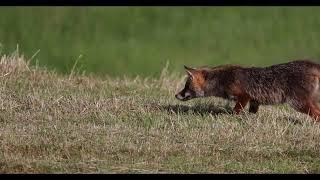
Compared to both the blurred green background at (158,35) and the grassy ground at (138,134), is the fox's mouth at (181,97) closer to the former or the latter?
the grassy ground at (138,134)

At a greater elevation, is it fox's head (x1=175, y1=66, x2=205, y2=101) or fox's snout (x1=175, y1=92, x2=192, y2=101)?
fox's head (x1=175, y1=66, x2=205, y2=101)

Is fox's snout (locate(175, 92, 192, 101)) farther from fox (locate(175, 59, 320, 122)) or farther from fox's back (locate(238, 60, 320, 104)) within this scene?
fox's back (locate(238, 60, 320, 104))

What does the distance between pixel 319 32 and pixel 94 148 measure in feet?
40.4

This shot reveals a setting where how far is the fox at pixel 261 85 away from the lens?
43.8 feet

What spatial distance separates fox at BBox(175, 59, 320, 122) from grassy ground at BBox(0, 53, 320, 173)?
212mm

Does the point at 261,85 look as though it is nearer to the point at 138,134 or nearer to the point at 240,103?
the point at 240,103

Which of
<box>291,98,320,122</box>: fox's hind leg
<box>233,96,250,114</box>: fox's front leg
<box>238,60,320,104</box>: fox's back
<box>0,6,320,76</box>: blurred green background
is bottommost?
<box>0,6,320,76</box>: blurred green background

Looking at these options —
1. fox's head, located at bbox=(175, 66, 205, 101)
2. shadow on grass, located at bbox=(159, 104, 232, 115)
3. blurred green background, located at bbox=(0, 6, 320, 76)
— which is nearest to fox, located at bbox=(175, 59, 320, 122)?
fox's head, located at bbox=(175, 66, 205, 101)

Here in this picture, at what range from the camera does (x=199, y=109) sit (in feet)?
46.2

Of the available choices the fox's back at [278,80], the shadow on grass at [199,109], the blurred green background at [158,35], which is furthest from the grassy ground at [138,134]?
the blurred green background at [158,35]

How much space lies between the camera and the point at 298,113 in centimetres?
1425

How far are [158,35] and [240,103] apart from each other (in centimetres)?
902

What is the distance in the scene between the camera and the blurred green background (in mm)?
20891

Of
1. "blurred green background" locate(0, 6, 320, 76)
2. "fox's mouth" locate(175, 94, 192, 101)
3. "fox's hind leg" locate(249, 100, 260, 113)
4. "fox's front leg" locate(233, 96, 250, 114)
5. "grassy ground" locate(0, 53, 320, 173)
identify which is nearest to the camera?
"grassy ground" locate(0, 53, 320, 173)
